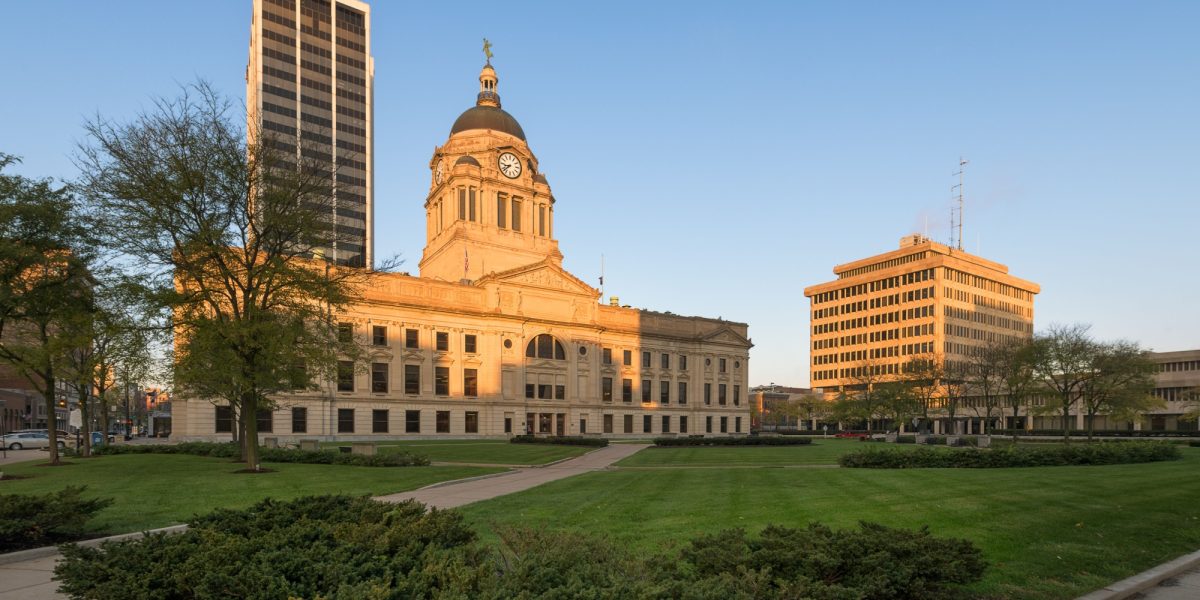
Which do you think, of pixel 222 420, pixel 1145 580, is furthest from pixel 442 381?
pixel 1145 580

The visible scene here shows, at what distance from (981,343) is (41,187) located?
164479 mm

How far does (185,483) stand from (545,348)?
6013 centimetres

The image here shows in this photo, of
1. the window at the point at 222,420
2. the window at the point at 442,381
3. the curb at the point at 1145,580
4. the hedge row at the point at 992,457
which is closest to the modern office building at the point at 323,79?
the window at the point at 442,381

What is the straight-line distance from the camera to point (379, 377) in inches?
2842

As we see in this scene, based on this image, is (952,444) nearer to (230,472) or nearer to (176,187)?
(230,472)

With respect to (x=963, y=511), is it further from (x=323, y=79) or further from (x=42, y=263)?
(x=323, y=79)

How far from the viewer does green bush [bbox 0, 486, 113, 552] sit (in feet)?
38.2

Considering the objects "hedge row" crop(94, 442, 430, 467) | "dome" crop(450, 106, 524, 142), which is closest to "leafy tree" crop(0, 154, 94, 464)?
"hedge row" crop(94, 442, 430, 467)

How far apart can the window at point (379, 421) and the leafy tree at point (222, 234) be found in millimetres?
40177

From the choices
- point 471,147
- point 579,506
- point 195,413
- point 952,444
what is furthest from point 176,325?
point 471,147

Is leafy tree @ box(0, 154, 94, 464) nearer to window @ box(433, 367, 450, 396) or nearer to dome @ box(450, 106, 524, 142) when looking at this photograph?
window @ box(433, 367, 450, 396)

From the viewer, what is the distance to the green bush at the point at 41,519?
11.6 metres

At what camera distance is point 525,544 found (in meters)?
8.10

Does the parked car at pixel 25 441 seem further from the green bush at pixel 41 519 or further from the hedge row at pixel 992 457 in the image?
the hedge row at pixel 992 457
